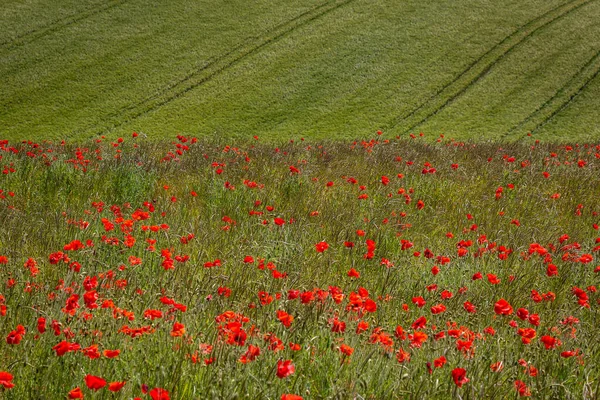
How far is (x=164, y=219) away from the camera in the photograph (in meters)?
5.20

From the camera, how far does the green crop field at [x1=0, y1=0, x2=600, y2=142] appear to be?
22.3m

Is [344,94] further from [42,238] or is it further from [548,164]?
[42,238]

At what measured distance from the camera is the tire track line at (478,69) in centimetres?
2350

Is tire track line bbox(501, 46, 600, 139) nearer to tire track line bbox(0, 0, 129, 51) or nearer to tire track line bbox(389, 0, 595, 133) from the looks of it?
tire track line bbox(389, 0, 595, 133)

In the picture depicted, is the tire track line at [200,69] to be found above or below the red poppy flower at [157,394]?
below

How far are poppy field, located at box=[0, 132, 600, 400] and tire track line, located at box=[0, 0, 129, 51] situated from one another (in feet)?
68.4

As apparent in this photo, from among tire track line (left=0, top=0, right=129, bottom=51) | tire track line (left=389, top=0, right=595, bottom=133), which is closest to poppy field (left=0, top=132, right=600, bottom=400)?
tire track line (left=389, top=0, right=595, bottom=133)

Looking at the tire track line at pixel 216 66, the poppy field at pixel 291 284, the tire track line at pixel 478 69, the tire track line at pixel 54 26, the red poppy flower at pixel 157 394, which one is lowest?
the tire track line at pixel 478 69

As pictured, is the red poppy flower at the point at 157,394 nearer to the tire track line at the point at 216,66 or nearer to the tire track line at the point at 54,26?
the tire track line at the point at 216,66

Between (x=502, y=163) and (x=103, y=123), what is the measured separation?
16151 mm

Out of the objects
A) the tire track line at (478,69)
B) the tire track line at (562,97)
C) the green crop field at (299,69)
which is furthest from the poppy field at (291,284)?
the tire track line at (562,97)

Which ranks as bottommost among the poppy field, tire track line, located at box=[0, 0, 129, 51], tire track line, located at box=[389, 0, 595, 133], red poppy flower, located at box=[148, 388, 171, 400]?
tire track line, located at box=[389, 0, 595, 133]

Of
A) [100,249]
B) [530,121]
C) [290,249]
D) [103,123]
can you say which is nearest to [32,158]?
[100,249]

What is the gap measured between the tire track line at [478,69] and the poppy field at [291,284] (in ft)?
49.0
